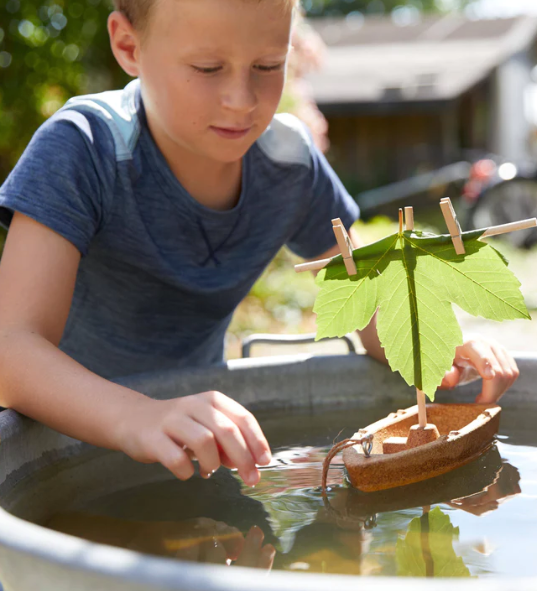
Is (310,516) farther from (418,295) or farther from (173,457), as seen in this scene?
(418,295)

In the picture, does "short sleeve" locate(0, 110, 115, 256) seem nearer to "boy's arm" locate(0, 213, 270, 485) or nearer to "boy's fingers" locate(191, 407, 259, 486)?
"boy's arm" locate(0, 213, 270, 485)

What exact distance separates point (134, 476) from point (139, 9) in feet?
2.73

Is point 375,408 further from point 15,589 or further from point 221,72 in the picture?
point 15,589

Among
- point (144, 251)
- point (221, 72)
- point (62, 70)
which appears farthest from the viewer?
point (62, 70)

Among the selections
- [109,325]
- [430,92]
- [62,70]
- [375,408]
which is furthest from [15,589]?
[430,92]

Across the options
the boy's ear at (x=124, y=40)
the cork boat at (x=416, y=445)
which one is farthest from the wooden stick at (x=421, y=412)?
the boy's ear at (x=124, y=40)

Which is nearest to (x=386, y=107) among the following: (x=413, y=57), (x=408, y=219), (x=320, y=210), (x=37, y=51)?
(x=413, y=57)

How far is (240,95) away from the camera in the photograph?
1.32 metres

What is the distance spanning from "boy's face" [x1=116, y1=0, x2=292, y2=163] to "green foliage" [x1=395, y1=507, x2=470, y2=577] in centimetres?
74

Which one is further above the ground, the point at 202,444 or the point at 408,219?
the point at 408,219

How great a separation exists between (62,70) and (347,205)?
503cm

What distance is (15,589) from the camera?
0.74 meters

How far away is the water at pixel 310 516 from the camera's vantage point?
0.84 m

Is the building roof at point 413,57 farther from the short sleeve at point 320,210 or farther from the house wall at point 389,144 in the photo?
the short sleeve at point 320,210
